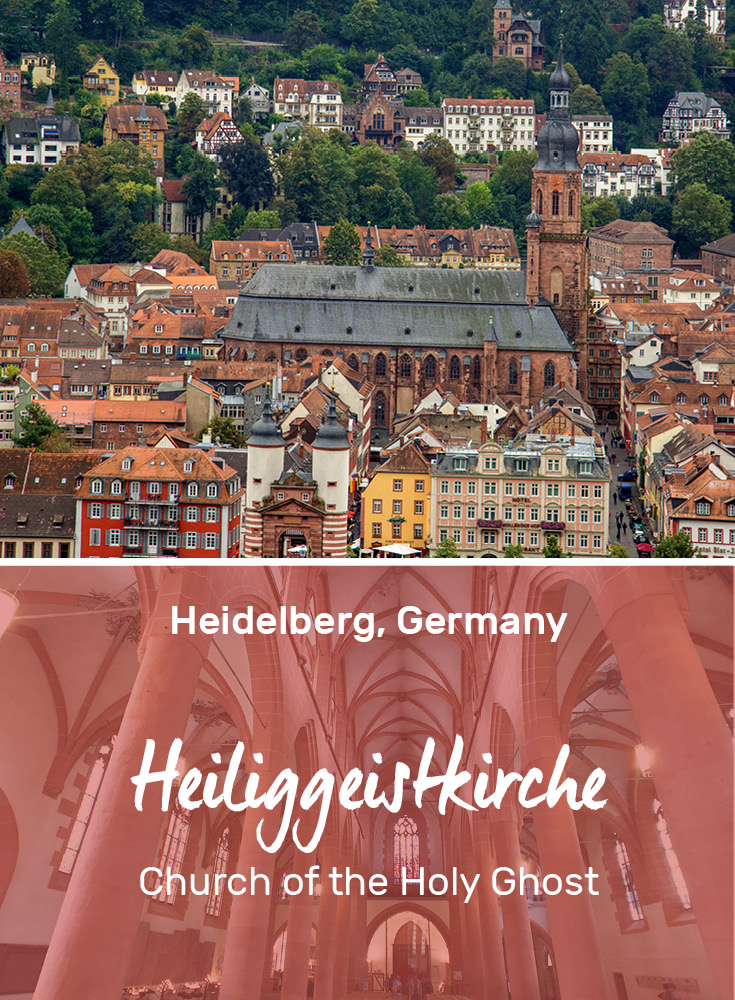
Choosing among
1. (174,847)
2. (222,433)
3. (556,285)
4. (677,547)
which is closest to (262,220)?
(556,285)

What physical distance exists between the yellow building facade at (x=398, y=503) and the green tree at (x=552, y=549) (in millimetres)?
3529

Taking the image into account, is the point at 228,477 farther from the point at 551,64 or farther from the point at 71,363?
the point at 551,64

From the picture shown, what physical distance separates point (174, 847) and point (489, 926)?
6.60ft

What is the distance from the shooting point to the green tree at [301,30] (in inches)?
5699

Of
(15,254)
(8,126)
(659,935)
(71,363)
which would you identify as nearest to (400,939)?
(659,935)

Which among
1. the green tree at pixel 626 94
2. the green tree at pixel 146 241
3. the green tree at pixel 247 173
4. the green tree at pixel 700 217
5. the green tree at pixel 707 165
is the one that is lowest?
the green tree at pixel 146 241

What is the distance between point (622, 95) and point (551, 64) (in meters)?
7.43

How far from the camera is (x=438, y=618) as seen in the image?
12398 mm

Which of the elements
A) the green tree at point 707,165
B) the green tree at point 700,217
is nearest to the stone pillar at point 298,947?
the green tree at point 700,217

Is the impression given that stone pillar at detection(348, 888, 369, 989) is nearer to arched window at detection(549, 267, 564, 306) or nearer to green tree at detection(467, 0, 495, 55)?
arched window at detection(549, 267, 564, 306)

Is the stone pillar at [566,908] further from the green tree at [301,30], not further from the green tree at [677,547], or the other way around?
the green tree at [301,30]

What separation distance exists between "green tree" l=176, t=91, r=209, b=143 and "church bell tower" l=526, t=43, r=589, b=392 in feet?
141

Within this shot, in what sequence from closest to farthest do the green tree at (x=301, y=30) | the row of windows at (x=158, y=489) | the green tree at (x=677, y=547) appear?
the green tree at (x=677, y=547), the row of windows at (x=158, y=489), the green tree at (x=301, y=30)

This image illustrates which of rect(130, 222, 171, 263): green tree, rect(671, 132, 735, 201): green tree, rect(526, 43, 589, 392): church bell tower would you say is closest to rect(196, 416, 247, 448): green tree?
rect(526, 43, 589, 392): church bell tower
